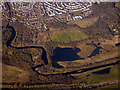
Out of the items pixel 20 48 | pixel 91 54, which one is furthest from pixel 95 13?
pixel 20 48

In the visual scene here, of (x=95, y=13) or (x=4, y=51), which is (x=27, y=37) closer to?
(x=4, y=51)

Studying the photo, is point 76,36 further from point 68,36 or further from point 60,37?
point 60,37

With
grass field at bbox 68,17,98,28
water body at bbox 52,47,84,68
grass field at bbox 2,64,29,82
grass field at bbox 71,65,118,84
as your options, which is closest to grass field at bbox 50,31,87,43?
water body at bbox 52,47,84,68

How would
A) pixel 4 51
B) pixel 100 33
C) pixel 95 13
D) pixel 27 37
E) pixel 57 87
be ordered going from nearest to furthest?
1. pixel 57 87
2. pixel 4 51
3. pixel 27 37
4. pixel 100 33
5. pixel 95 13

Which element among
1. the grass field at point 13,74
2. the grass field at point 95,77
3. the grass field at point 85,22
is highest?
the grass field at point 85,22

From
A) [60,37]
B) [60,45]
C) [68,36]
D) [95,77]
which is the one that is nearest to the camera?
[95,77]

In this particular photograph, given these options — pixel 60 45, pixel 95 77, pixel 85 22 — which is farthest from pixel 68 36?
pixel 95 77

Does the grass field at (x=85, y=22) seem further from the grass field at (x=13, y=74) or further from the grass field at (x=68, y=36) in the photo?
the grass field at (x=13, y=74)

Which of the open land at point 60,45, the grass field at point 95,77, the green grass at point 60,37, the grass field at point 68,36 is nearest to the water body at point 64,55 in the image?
the open land at point 60,45
